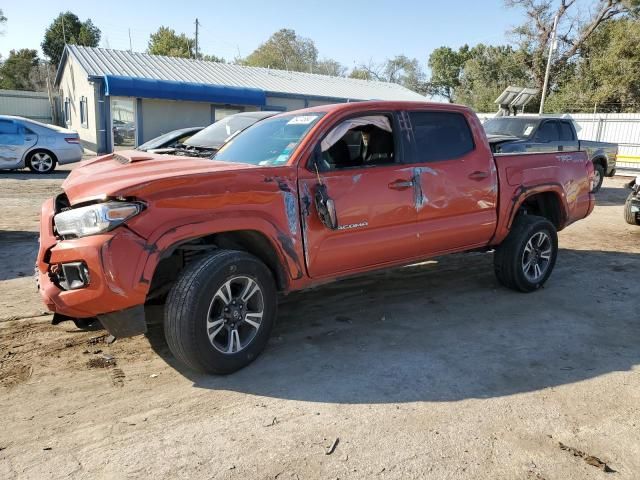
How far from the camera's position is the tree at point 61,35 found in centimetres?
5312

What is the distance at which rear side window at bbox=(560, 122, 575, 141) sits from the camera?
12.2 metres

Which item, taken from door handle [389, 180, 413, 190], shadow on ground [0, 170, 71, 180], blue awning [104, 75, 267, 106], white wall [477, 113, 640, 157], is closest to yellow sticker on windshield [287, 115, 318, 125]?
door handle [389, 180, 413, 190]

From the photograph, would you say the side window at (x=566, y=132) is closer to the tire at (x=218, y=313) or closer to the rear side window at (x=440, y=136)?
the rear side window at (x=440, y=136)

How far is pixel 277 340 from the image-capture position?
13.9ft

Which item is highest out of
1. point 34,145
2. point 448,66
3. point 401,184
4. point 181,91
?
point 448,66

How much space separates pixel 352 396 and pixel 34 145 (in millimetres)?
14053

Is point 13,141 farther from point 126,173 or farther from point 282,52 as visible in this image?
point 282,52

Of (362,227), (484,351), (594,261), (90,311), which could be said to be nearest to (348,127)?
(362,227)

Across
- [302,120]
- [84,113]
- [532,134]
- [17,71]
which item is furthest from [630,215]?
[17,71]

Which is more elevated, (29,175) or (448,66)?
(448,66)

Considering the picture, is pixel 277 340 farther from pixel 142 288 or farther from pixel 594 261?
pixel 594 261

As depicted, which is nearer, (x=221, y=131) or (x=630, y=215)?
(x=221, y=131)

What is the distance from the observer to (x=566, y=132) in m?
12.4

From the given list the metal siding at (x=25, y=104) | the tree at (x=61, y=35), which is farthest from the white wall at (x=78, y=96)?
the tree at (x=61, y=35)
